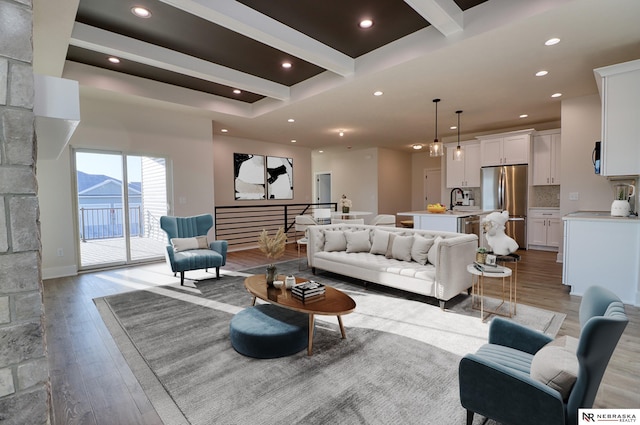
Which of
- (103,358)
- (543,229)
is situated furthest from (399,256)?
(543,229)

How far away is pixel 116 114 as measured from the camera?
529 cm

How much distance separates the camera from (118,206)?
5480 mm

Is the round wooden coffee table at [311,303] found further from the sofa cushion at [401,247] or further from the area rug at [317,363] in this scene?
the sofa cushion at [401,247]

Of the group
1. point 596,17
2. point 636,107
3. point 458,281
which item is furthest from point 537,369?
point 636,107

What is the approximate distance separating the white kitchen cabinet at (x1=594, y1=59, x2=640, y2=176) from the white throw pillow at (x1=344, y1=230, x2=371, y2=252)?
118 inches

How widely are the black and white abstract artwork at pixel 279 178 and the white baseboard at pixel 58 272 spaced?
4.65 meters

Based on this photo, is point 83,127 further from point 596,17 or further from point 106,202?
point 596,17

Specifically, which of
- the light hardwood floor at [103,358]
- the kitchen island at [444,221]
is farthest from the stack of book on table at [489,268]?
the kitchen island at [444,221]

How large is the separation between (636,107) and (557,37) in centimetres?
131

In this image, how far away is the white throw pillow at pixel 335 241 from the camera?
4.78 m

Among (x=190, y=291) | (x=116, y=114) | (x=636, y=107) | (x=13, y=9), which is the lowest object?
(x=190, y=291)

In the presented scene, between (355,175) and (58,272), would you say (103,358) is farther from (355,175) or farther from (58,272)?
(355,175)

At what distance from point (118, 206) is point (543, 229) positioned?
8545 mm

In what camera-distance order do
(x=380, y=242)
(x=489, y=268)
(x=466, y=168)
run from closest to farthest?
1. (x=489, y=268)
2. (x=380, y=242)
3. (x=466, y=168)
